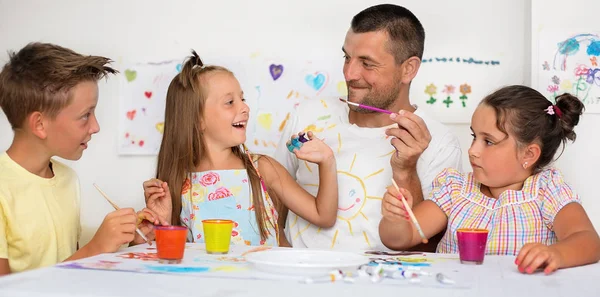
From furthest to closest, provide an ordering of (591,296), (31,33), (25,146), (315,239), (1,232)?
(31,33)
(315,239)
(25,146)
(1,232)
(591,296)

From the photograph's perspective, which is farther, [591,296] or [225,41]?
[225,41]

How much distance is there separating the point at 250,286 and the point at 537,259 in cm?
58

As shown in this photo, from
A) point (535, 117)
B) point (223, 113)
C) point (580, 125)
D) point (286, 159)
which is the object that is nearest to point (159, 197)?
point (223, 113)

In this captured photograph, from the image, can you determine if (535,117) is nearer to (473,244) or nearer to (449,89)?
(473,244)

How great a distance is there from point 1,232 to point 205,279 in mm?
752

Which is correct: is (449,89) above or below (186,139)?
above

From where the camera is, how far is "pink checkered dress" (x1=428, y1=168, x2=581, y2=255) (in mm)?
1904

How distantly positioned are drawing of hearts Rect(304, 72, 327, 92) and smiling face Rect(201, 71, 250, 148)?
802mm

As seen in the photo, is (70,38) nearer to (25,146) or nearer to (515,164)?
(25,146)

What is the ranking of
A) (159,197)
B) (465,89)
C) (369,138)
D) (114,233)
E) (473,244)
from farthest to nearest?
(465,89) < (369,138) < (159,197) < (114,233) < (473,244)

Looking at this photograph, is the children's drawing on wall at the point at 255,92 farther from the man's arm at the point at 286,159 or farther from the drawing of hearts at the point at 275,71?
the man's arm at the point at 286,159

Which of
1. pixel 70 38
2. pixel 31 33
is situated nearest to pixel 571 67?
pixel 70 38

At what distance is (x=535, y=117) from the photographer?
6.63 ft

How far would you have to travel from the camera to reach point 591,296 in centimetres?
121
